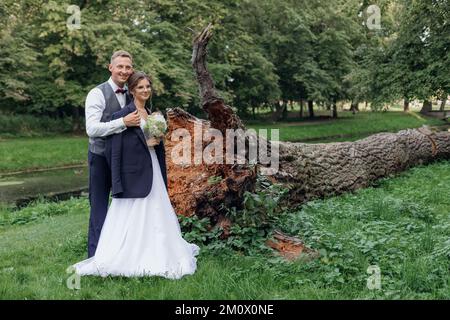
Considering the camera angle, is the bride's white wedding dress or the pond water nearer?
the bride's white wedding dress

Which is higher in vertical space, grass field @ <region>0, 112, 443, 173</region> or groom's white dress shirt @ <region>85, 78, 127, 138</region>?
groom's white dress shirt @ <region>85, 78, 127, 138</region>

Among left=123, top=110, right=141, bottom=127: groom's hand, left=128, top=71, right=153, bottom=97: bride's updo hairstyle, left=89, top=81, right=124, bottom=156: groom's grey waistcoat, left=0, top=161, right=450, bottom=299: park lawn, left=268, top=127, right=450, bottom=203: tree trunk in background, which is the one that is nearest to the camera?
left=0, top=161, right=450, bottom=299: park lawn

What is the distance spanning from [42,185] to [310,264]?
12541mm

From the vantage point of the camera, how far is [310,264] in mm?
4785

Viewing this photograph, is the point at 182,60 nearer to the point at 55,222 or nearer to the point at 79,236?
the point at 55,222

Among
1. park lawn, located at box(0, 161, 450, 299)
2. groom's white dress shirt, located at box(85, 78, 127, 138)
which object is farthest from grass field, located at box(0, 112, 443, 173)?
groom's white dress shirt, located at box(85, 78, 127, 138)

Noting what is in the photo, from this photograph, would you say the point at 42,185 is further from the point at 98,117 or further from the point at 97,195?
the point at 98,117

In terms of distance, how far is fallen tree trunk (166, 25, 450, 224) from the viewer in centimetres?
586

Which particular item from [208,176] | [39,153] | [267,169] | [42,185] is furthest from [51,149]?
[208,176]

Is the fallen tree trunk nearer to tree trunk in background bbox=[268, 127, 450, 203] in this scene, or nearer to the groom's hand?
tree trunk in background bbox=[268, 127, 450, 203]

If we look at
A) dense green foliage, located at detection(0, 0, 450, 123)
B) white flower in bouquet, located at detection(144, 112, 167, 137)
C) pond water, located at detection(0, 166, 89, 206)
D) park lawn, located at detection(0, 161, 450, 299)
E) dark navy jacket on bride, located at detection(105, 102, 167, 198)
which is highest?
dense green foliage, located at detection(0, 0, 450, 123)

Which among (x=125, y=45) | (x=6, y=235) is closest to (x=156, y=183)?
(x=6, y=235)

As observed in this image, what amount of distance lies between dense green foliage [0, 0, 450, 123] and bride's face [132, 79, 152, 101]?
37.3ft
